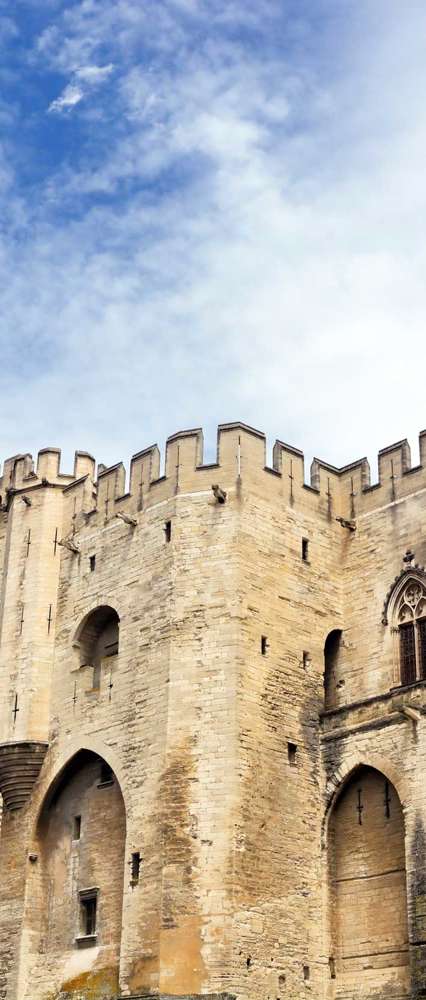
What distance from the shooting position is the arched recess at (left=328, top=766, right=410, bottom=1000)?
70.7ft

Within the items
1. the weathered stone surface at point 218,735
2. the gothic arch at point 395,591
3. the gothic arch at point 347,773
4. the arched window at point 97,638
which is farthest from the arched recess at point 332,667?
the arched window at point 97,638

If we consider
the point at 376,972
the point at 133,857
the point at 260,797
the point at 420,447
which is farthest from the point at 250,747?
the point at 420,447

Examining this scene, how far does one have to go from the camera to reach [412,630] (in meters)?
23.8

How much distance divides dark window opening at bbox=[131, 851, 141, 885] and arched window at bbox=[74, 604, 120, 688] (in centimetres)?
432

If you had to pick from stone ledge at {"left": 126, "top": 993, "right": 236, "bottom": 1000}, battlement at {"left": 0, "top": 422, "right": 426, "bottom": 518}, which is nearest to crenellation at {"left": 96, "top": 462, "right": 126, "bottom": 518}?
battlement at {"left": 0, "top": 422, "right": 426, "bottom": 518}

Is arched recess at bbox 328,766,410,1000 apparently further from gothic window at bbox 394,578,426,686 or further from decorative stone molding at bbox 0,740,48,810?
decorative stone molding at bbox 0,740,48,810

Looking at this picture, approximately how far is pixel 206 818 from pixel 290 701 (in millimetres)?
2882

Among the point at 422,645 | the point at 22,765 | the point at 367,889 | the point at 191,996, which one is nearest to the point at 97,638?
the point at 22,765

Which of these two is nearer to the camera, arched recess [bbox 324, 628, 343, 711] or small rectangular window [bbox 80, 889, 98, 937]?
small rectangular window [bbox 80, 889, 98, 937]

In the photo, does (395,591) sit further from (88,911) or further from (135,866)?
(88,911)

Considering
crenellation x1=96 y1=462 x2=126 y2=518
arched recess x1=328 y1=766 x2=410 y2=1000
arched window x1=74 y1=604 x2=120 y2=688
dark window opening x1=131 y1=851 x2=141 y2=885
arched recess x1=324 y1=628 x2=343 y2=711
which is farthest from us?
crenellation x1=96 y1=462 x2=126 y2=518

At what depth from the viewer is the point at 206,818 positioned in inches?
855

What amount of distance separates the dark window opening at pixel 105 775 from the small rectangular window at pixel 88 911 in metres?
1.94

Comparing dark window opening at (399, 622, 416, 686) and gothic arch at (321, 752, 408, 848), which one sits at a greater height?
dark window opening at (399, 622, 416, 686)
